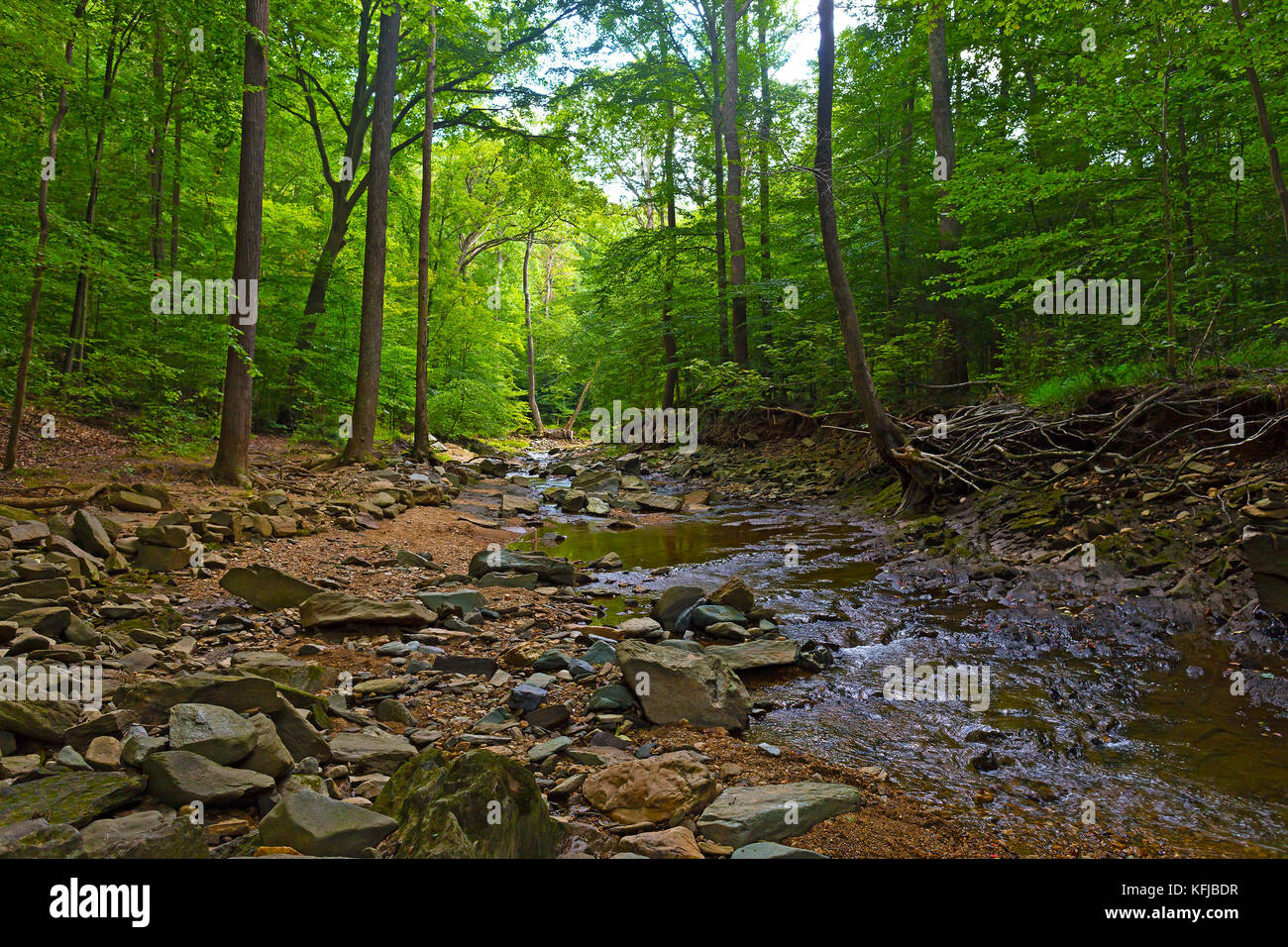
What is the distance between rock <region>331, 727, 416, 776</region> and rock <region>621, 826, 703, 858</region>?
3.83ft

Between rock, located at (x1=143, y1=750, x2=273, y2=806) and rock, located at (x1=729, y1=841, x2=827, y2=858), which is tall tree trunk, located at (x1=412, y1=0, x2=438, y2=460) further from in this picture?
rock, located at (x1=729, y1=841, x2=827, y2=858)

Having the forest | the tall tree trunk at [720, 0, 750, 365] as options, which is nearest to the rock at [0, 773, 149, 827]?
the forest

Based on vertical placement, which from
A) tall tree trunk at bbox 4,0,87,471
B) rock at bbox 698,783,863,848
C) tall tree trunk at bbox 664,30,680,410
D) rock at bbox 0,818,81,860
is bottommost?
rock at bbox 698,783,863,848

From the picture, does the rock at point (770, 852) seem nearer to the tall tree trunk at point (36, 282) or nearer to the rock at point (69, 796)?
the rock at point (69, 796)

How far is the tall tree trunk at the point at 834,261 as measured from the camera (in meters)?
8.93

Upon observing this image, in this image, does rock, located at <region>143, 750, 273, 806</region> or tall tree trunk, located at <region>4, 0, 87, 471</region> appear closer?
rock, located at <region>143, 750, 273, 806</region>

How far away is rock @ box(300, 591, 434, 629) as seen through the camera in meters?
5.04

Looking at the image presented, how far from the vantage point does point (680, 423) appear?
67.1ft

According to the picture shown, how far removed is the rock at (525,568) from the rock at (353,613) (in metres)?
1.80

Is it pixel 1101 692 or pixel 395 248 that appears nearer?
pixel 1101 692

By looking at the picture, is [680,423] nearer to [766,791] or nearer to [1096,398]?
[1096,398]
